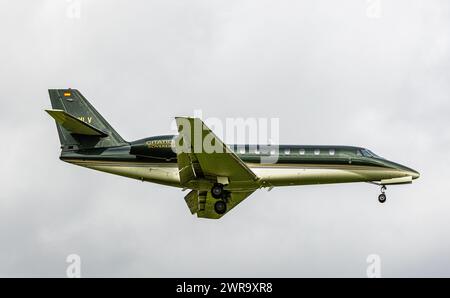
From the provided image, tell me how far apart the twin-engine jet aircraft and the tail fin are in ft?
0.13

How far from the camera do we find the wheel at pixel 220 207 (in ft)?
121

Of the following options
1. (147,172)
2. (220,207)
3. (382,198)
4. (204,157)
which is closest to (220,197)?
(220,207)

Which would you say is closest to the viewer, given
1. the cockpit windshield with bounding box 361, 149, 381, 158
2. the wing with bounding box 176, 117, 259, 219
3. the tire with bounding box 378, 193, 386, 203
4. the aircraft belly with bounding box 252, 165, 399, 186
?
the wing with bounding box 176, 117, 259, 219

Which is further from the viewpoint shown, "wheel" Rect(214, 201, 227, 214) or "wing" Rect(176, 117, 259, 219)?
"wheel" Rect(214, 201, 227, 214)

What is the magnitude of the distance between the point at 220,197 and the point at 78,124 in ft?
19.9

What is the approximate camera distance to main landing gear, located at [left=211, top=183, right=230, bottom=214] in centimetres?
3638

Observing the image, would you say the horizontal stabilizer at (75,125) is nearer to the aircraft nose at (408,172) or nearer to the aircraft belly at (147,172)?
the aircraft belly at (147,172)

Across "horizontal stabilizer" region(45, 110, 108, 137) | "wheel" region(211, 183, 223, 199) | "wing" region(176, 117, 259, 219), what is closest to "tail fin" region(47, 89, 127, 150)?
"horizontal stabilizer" region(45, 110, 108, 137)

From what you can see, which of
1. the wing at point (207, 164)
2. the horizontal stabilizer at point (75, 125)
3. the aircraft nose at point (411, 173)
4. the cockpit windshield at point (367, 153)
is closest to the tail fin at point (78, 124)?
the horizontal stabilizer at point (75, 125)

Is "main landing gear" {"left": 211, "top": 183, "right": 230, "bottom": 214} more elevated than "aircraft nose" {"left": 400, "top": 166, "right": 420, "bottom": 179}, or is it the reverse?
"aircraft nose" {"left": 400, "top": 166, "right": 420, "bottom": 179}

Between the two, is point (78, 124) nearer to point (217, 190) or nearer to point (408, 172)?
point (217, 190)

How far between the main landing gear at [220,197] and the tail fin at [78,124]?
4175 millimetres

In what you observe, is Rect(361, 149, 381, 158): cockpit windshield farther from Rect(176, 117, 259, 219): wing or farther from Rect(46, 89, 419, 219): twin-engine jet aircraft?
Rect(176, 117, 259, 219): wing

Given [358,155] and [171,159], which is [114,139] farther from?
[358,155]
